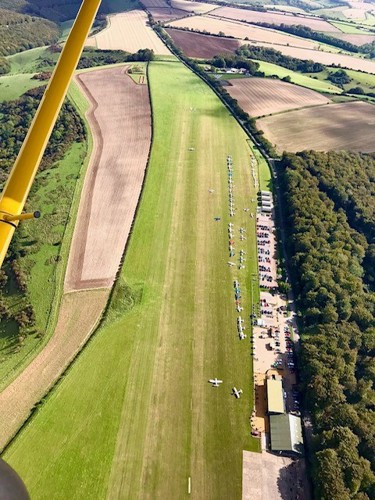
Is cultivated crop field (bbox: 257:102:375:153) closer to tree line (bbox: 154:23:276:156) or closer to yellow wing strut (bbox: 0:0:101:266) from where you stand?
tree line (bbox: 154:23:276:156)

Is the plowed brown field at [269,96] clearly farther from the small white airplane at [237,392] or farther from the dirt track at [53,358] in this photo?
the small white airplane at [237,392]

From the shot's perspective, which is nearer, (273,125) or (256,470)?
(256,470)

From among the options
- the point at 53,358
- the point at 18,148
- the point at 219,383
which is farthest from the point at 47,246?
the point at 18,148

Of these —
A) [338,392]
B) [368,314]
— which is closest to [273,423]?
[338,392]

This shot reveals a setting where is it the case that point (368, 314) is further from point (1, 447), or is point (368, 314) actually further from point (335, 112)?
point (335, 112)

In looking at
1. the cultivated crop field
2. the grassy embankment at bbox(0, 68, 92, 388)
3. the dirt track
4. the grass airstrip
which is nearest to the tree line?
the cultivated crop field

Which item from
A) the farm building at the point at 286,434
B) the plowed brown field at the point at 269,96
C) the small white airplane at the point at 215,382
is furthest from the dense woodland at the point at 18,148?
the plowed brown field at the point at 269,96
